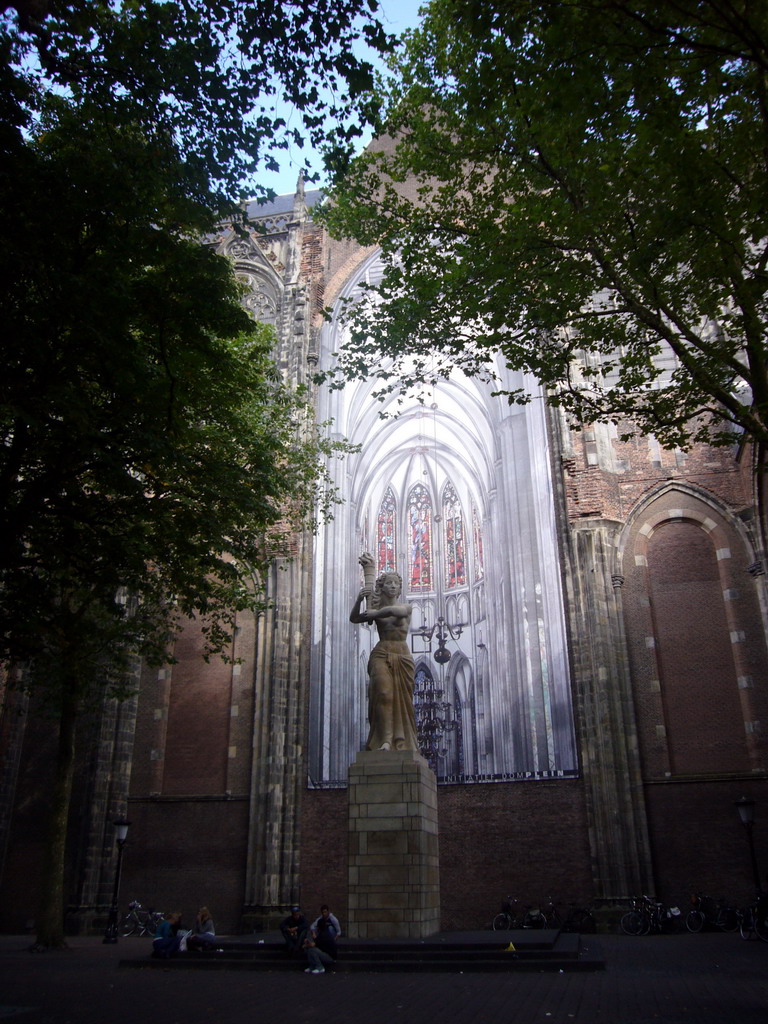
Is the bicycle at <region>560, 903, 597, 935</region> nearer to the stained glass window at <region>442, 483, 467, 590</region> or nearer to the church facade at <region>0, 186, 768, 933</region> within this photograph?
the church facade at <region>0, 186, 768, 933</region>

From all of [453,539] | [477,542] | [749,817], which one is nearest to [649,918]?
[749,817]

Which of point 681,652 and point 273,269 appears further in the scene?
point 273,269

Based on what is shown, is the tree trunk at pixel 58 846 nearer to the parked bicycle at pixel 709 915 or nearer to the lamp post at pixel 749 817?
the parked bicycle at pixel 709 915

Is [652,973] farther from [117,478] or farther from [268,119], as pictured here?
[268,119]

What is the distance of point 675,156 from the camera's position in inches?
373

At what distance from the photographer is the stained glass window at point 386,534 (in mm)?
43844

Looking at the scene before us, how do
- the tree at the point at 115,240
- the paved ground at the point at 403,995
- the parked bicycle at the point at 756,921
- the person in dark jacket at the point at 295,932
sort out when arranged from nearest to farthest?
1. the paved ground at the point at 403,995
2. the tree at the point at 115,240
3. the person in dark jacket at the point at 295,932
4. the parked bicycle at the point at 756,921

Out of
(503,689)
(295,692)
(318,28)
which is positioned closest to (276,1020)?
(318,28)

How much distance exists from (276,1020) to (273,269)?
23564 millimetres

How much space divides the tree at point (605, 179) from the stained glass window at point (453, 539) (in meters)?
30.1

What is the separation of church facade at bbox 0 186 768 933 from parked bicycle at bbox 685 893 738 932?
1.74ft

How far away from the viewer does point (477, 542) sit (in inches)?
1635

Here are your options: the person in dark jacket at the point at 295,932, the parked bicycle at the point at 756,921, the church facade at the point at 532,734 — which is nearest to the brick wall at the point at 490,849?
the church facade at the point at 532,734

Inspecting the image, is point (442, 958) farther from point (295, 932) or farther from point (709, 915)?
point (709, 915)
